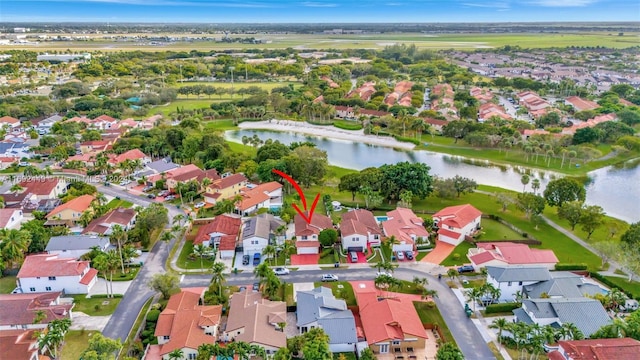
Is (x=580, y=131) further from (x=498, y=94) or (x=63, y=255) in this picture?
(x=63, y=255)


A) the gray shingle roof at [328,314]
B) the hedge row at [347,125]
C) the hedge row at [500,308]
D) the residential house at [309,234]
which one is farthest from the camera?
the hedge row at [347,125]

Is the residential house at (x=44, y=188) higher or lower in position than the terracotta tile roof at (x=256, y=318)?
higher

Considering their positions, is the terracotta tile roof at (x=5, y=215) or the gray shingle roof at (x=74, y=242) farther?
the terracotta tile roof at (x=5, y=215)

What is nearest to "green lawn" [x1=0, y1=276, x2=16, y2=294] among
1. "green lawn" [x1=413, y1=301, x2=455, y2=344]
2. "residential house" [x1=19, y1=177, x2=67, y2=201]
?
"residential house" [x1=19, y1=177, x2=67, y2=201]

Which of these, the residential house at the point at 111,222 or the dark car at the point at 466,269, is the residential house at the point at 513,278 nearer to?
the dark car at the point at 466,269

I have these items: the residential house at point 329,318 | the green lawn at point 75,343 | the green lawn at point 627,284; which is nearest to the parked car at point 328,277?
the residential house at point 329,318

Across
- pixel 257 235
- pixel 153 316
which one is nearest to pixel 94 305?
pixel 153 316
